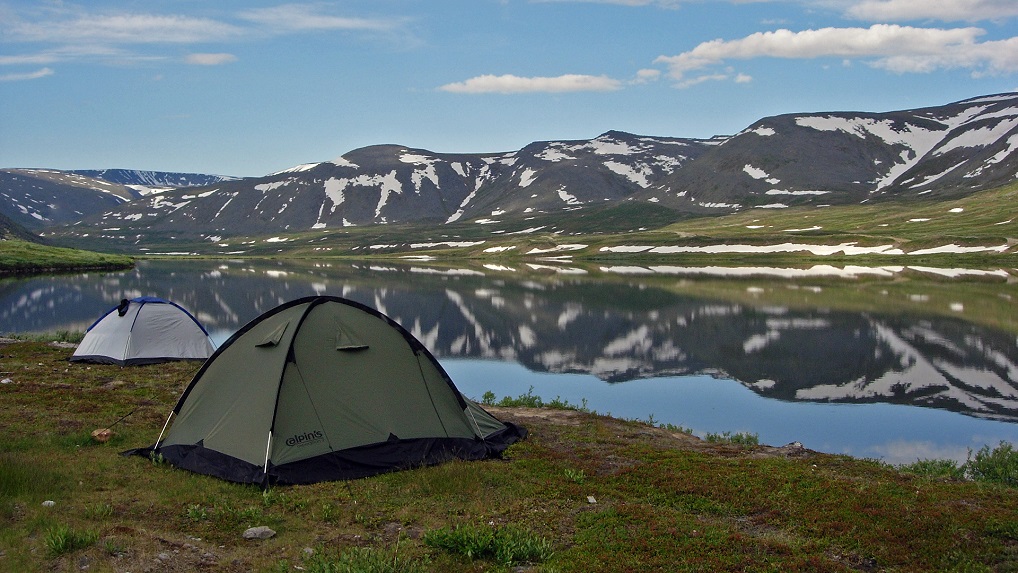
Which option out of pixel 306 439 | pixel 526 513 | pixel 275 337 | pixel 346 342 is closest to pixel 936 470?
pixel 526 513

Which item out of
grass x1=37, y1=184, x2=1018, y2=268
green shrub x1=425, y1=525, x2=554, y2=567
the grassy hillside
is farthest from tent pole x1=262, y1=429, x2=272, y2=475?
grass x1=37, y1=184, x2=1018, y2=268

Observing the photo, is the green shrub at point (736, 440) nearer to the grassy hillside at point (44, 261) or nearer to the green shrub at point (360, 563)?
the green shrub at point (360, 563)

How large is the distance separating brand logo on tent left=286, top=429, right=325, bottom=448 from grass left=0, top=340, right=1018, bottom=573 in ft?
3.53

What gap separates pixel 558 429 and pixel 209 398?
798cm

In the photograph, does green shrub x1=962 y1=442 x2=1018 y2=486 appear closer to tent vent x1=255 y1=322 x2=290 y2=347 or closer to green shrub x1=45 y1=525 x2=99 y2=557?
tent vent x1=255 y1=322 x2=290 y2=347

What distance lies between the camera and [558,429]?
18.1 m

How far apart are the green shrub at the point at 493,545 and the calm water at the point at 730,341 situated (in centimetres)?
1358

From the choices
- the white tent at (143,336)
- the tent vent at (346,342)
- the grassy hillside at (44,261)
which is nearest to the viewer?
the tent vent at (346,342)

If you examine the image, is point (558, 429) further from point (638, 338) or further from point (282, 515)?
point (638, 338)

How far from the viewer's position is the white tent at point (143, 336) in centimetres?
2667

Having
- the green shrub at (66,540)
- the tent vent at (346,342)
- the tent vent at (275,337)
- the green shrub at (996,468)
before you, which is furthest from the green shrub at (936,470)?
Result: the green shrub at (66,540)

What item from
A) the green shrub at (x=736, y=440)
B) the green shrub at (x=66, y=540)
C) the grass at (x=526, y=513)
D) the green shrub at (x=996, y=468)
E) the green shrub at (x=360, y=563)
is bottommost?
the green shrub at (x=736, y=440)

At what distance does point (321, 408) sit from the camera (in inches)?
549

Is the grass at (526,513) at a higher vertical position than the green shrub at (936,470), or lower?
higher
